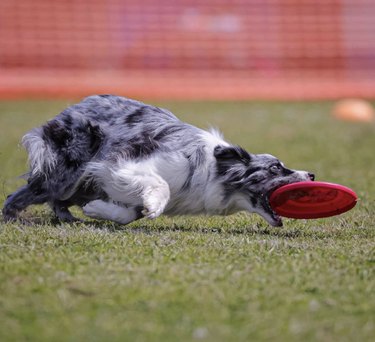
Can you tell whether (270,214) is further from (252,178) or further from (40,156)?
(40,156)

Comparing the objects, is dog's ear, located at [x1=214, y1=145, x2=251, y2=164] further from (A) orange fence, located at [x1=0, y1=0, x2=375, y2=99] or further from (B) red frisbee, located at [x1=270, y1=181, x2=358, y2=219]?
(A) orange fence, located at [x1=0, y1=0, x2=375, y2=99]

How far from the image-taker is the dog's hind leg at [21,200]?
5.98 m

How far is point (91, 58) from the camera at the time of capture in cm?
1958

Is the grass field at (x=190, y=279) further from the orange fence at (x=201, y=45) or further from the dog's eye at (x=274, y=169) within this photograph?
the orange fence at (x=201, y=45)

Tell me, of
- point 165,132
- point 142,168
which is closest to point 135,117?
point 165,132

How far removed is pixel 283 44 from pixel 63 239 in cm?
1564

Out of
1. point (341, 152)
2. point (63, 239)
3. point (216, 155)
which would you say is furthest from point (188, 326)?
point (341, 152)

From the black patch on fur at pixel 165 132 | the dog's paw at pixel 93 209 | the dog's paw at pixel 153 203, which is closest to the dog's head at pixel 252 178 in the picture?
the black patch on fur at pixel 165 132

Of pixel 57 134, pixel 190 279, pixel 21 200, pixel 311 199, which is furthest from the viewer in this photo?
pixel 21 200

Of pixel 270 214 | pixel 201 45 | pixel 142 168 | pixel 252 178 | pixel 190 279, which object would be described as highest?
pixel 142 168

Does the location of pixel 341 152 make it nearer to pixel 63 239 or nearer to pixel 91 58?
pixel 63 239

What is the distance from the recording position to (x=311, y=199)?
573cm

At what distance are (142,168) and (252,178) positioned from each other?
0.73 metres

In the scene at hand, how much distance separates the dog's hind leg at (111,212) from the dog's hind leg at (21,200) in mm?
528
